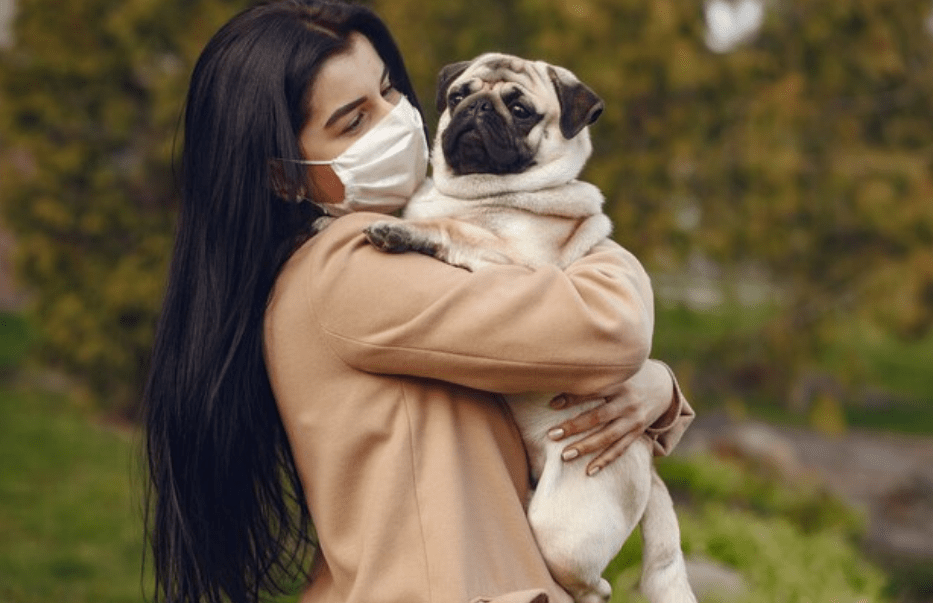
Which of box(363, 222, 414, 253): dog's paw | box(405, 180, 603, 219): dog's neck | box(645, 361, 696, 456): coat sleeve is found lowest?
box(645, 361, 696, 456): coat sleeve

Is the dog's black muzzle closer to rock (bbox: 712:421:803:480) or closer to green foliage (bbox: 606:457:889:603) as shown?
green foliage (bbox: 606:457:889:603)

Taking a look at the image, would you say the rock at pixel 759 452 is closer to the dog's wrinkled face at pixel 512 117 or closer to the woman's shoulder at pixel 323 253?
the dog's wrinkled face at pixel 512 117

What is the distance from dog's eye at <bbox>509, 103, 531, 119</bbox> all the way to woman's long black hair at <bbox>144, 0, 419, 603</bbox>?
42cm

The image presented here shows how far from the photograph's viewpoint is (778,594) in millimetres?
5527

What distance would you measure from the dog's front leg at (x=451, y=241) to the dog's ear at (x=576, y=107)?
14.7 inches

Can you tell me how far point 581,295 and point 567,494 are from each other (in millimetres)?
437

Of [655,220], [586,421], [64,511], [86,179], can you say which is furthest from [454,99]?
[86,179]

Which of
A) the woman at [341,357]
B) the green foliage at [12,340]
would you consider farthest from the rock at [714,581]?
the green foliage at [12,340]

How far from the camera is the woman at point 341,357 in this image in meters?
2.19

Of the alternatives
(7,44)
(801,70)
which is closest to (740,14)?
(801,70)

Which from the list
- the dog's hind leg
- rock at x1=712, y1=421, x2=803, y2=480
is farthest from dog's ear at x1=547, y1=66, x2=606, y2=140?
rock at x1=712, y1=421, x2=803, y2=480

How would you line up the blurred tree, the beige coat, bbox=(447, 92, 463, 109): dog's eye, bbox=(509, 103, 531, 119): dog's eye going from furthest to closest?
the blurred tree < bbox=(447, 92, 463, 109): dog's eye < bbox=(509, 103, 531, 119): dog's eye < the beige coat

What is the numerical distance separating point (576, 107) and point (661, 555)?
3.59 ft

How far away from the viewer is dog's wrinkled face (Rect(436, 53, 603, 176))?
2.87 meters
